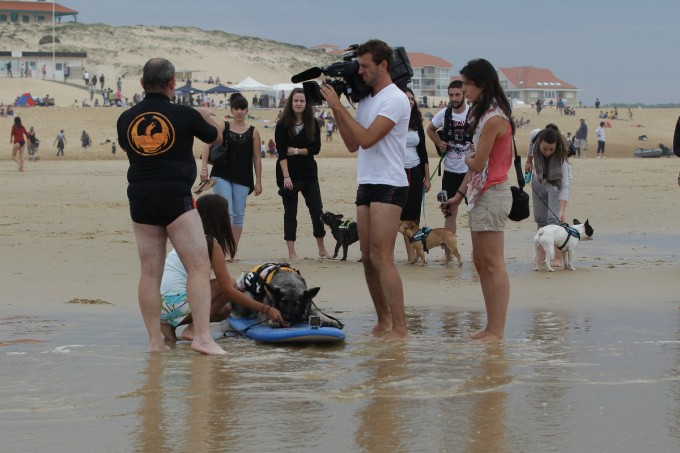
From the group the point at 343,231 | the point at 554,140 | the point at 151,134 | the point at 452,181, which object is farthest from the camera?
the point at 343,231

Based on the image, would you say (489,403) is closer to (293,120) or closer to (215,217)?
(215,217)

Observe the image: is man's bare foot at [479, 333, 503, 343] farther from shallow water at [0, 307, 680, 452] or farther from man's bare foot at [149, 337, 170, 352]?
man's bare foot at [149, 337, 170, 352]

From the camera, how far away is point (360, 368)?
19.3 ft

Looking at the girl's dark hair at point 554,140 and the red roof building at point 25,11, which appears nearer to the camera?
the girl's dark hair at point 554,140

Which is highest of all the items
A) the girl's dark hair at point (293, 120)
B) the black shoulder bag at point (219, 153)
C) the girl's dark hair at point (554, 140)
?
the girl's dark hair at point (293, 120)

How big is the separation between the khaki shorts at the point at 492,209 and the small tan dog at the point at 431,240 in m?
4.07

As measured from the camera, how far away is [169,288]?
22.9 feet

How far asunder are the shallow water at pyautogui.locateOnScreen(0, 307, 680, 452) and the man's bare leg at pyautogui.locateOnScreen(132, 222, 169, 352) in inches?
5.7

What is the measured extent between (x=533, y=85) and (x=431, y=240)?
146961 mm

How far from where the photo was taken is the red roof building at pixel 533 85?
504ft

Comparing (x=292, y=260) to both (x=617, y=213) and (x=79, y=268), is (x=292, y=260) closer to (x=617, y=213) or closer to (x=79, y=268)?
(x=79, y=268)

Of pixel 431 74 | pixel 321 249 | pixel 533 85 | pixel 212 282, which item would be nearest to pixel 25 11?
pixel 431 74

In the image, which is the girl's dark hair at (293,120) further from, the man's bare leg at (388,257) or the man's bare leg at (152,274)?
the man's bare leg at (152,274)

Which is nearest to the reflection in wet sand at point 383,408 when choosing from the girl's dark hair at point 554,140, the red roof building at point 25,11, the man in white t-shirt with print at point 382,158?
the man in white t-shirt with print at point 382,158
